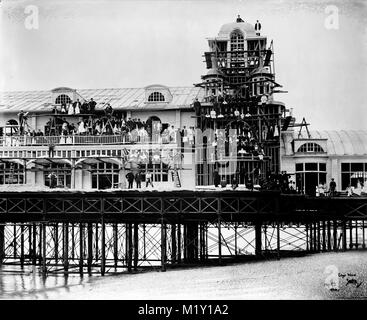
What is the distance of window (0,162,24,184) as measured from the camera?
4291 centimetres

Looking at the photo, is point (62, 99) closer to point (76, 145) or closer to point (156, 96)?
point (76, 145)

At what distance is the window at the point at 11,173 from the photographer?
1689 inches

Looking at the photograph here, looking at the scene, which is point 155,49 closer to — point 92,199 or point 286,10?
point 286,10

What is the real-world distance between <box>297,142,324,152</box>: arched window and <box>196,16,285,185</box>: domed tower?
8.65ft

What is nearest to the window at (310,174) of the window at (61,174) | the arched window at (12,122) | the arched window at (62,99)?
the window at (61,174)

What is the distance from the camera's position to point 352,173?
44906mm

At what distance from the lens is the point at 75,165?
4175cm

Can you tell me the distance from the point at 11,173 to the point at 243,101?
59.8ft

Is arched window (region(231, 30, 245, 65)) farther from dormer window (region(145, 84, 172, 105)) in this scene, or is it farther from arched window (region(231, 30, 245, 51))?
dormer window (region(145, 84, 172, 105))

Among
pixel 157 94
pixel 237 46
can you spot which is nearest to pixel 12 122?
pixel 157 94

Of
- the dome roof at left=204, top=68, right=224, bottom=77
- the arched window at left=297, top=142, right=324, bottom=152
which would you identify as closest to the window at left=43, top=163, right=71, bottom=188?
the dome roof at left=204, top=68, right=224, bottom=77

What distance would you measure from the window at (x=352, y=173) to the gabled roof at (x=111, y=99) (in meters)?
12.9
